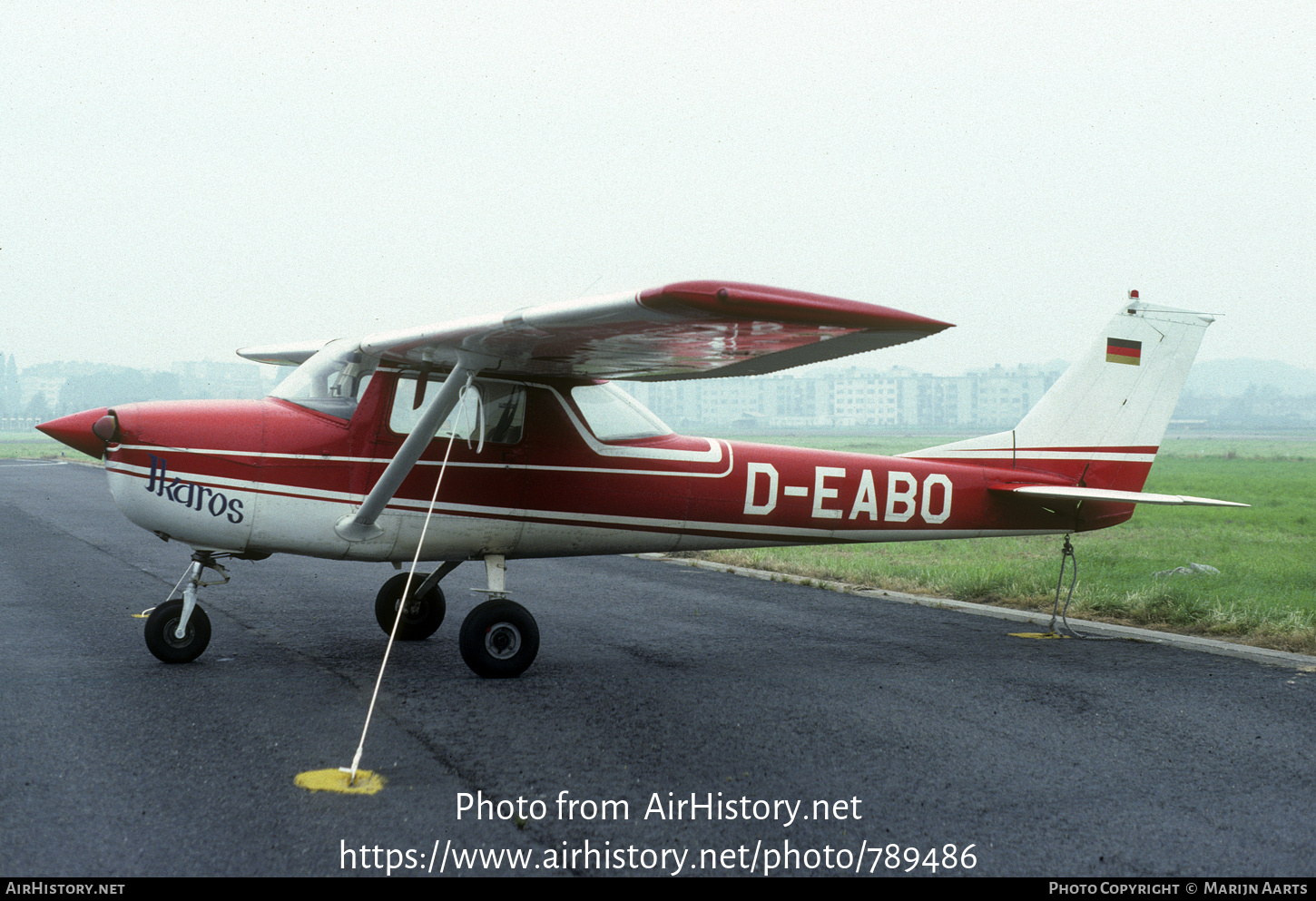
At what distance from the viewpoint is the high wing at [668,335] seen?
4.55 metres

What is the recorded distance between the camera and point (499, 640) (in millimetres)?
6465

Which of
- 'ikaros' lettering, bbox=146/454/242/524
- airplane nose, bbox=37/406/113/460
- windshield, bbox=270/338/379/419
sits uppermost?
windshield, bbox=270/338/379/419

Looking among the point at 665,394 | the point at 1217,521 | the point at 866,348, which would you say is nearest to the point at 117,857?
the point at 866,348

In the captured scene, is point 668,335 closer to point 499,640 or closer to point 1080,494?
point 499,640

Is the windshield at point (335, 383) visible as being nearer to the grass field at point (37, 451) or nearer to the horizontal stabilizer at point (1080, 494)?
the horizontal stabilizer at point (1080, 494)

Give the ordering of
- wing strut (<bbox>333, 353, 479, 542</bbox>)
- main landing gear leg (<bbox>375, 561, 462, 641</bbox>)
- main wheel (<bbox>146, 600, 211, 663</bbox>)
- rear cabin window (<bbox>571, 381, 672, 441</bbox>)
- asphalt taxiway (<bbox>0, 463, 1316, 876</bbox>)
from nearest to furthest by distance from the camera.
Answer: asphalt taxiway (<bbox>0, 463, 1316, 876</bbox>), wing strut (<bbox>333, 353, 479, 542</bbox>), main wheel (<bbox>146, 600, 211, 663</bbox>), rear cabin window (<bbox>571, 381, 672, 441</bbox>), main landing gear leg (<bbox>375, 561, 462, 641</bbox>)

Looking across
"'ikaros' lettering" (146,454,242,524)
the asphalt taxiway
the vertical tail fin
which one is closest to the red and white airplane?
"'ikaros' lettering" (146,454,242,524)

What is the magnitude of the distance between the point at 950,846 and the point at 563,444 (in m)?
4.09

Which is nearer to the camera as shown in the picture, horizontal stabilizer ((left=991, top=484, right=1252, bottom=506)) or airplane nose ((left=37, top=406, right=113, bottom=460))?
airplane nose ((left=37, top=406, right=113, bottom=460))

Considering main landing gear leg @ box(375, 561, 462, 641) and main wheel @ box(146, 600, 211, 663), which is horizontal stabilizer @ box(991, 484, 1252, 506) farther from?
main wheel @ box(146, 600, 211, 663)

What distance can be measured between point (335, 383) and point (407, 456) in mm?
950

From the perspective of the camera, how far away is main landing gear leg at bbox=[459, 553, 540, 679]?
6379 millimetres
